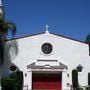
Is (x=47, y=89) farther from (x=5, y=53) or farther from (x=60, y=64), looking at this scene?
(x=5, y=53)

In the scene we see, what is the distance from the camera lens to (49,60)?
4212cm

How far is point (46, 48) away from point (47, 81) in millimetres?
3479

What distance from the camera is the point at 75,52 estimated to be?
42.4 meters

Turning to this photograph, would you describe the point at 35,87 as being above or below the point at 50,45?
below

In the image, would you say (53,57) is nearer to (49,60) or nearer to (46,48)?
(49,60)

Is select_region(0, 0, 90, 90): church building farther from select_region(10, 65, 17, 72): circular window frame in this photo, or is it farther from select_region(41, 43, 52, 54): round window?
select_region(10, 65, 17, 72): circular window frame

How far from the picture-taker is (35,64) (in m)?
41.8

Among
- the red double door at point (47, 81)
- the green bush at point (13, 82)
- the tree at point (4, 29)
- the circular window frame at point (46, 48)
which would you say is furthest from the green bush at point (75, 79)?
the tree at point (4, 29)

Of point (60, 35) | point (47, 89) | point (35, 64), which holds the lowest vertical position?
point (47, 89)

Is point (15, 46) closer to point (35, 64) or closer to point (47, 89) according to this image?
point (35, 64)

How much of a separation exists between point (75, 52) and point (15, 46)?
6.29 metres

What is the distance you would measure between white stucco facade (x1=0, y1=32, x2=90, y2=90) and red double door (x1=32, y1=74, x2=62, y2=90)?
81cm

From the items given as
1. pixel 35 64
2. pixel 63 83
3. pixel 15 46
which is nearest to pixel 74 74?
pixel 63 83

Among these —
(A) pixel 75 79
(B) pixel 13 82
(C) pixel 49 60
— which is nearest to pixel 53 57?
(C) pixel 49 60
